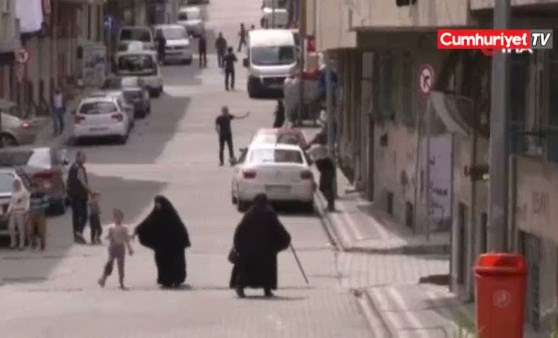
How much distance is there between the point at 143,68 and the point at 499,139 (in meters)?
53.6

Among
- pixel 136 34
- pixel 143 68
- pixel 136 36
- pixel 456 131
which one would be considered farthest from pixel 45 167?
pixel 136 34

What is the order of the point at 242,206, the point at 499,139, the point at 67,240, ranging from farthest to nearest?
→ the point at 242,206 → the point at 67,240 → the point at 499,139

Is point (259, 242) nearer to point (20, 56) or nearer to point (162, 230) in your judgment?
point (162, 230)

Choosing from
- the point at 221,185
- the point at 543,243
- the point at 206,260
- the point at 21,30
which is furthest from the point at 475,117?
the point at 21,30

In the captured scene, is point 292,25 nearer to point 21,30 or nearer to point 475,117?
point 21,30

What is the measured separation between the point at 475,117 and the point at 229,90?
50253 mm

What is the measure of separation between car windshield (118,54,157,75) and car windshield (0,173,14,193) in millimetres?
35507

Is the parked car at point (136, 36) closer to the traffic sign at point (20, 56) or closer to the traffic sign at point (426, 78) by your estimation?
the traffic sign at point (20, 56)

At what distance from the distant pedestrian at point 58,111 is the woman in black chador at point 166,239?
94.7ft

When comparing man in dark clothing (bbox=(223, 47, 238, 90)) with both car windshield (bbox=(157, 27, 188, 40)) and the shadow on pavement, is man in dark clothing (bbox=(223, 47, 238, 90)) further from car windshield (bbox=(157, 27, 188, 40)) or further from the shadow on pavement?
the shadow on pavement

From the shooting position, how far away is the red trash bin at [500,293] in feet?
53.3

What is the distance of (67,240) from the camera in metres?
34.2

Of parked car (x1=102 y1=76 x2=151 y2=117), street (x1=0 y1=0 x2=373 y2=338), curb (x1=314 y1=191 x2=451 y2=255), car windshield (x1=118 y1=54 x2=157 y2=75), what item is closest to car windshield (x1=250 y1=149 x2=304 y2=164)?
street (x1=0 y1=0 x2=373 y2=338)

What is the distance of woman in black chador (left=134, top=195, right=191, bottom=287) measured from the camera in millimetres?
26375
